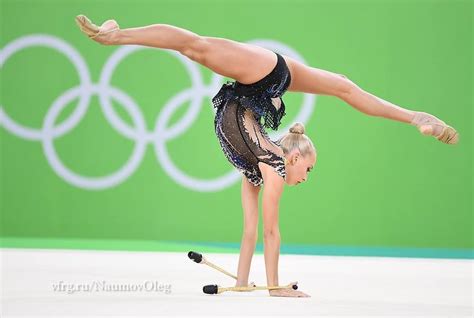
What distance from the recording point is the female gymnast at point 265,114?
14.2 feet

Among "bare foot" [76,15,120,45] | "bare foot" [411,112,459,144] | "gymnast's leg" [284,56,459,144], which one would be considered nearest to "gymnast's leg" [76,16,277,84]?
"bare foot" [76,15,120,45]

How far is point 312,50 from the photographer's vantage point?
29.7 ft

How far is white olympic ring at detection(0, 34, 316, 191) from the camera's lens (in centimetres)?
905

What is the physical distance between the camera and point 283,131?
8.84m

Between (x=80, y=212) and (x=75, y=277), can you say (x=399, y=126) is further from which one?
(x=75, y=277)

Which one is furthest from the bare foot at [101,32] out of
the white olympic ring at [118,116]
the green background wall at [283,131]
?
the white olympic ring at [118,116]

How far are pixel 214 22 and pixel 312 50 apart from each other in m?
1.13

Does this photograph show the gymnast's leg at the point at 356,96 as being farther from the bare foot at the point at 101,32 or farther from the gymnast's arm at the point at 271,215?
the bare foot at the point at 101,32

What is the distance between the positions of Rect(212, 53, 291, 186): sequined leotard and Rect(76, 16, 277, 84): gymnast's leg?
71 mm

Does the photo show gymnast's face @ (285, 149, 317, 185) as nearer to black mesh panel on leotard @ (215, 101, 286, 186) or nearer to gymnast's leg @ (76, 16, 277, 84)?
black mesh panel on leotard @ (215, 101, 286, 186)

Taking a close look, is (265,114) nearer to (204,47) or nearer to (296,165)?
(296,165)

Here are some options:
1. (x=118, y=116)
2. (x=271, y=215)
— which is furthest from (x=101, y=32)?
(x=118, y=116)

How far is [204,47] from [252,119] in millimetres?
540

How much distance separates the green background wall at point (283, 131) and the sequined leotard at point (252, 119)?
4280mm
